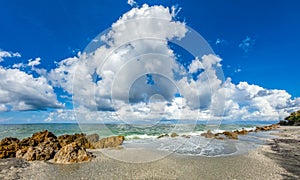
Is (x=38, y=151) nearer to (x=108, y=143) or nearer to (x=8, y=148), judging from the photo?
(x=8, y=148)

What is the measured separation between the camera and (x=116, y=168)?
39.3ft

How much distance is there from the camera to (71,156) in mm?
13867

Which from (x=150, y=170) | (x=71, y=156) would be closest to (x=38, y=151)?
(x=71, y=156)

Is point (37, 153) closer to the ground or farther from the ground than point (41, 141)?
closer to the ground

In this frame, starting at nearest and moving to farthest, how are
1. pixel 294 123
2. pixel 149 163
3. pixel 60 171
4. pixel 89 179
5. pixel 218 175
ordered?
pixel 89 179
pixel 218 175
pixel 60 171
pixel 149 163
pixel 294 123

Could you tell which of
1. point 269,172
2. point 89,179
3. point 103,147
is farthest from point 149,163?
point 103,147

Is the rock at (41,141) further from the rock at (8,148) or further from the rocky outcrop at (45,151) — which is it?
the rock at (8,148)

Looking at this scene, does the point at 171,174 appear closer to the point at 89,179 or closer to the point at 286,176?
the point at 89,179

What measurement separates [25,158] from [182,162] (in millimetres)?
12208

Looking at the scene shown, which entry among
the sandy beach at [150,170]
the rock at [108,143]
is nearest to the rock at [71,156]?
the sandy beach at [150,170]

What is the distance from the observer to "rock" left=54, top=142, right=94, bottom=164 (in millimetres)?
13555

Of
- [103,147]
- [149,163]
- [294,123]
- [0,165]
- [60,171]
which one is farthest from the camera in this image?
[294,123]

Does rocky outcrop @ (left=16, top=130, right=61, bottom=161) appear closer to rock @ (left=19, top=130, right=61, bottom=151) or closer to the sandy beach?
rock @ (left=19, top=130, right=61, bottom=151)

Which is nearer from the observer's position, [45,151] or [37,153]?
[37,153]
